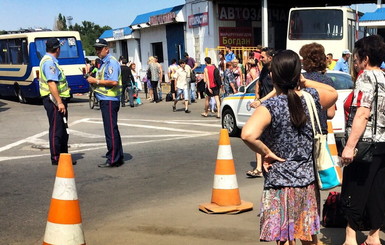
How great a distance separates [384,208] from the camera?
402cm

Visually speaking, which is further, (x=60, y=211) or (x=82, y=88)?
(x=82, y=88)

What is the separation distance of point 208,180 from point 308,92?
380 centimetres

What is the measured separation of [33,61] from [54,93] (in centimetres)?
1387

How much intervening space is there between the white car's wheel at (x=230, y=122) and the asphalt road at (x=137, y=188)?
396 mm

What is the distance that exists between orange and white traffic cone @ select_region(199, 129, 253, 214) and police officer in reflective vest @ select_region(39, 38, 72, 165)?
339 cm

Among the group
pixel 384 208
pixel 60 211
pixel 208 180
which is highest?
pixel 60 211

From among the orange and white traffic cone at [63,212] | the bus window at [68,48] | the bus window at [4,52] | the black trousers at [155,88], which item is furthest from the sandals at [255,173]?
the bus window at [4,52]

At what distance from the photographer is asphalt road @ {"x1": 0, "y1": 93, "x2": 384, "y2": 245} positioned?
4.88m

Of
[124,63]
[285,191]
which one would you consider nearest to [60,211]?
[285,191]

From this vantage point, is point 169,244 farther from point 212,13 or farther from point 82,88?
point 212,13

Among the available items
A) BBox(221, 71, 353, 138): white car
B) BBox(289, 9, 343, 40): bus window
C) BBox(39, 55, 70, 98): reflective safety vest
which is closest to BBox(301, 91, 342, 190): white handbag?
BBox(39, 55, 70, 98): reflective safety vest

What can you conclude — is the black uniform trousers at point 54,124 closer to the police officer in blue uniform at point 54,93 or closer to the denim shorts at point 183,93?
the police officer in blue uniform at point 54,93

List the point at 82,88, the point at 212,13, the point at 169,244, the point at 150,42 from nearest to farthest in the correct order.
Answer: the point at 169,244 → the point at 82,88 → the point at 212,13 → the point at 150,42

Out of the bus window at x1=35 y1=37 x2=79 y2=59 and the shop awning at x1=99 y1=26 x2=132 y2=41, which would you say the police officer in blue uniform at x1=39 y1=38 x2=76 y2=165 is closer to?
the bus window at x1=35 y1=37 x2=79 y2=59
